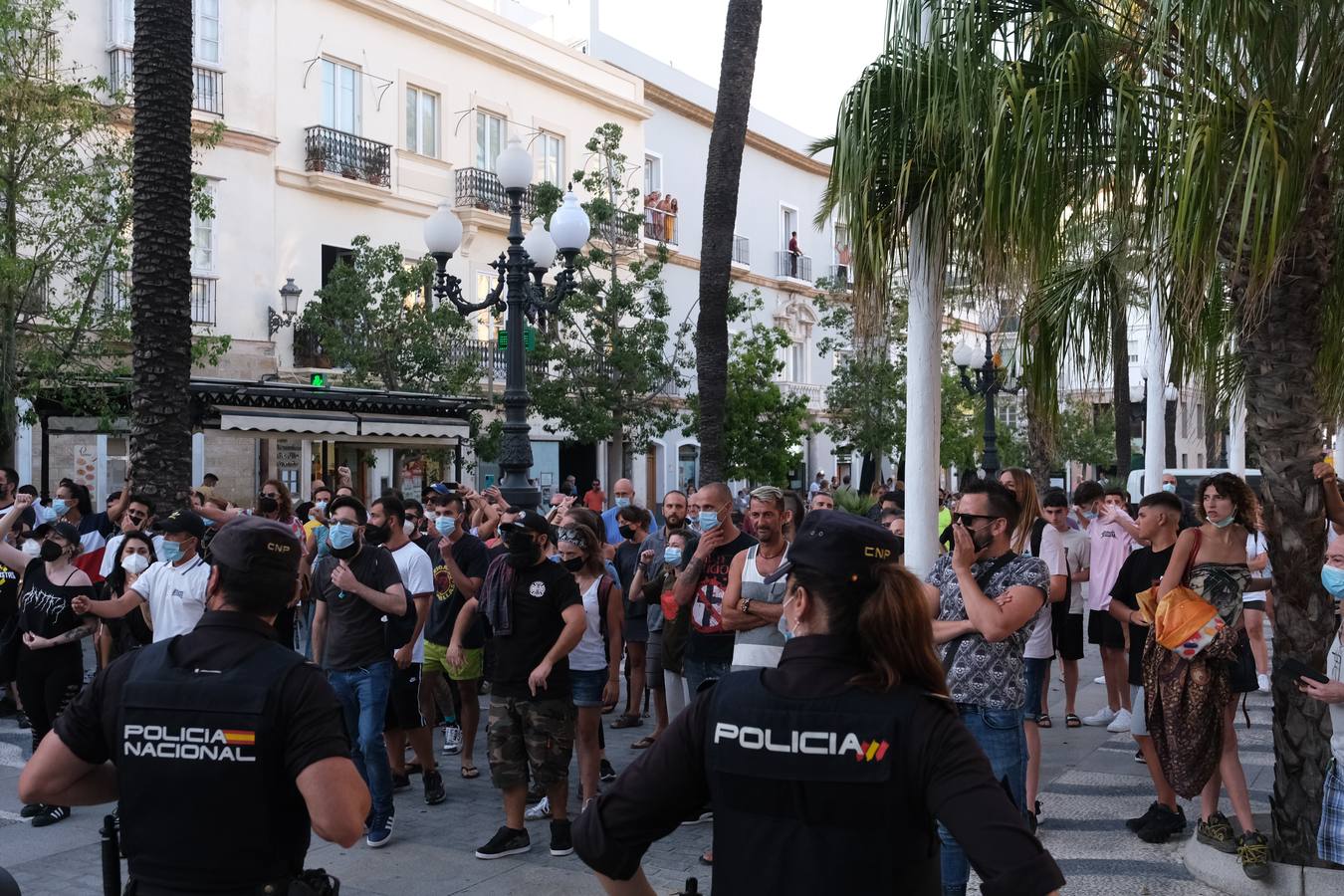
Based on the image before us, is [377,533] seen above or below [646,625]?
above

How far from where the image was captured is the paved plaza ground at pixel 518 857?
605 cm

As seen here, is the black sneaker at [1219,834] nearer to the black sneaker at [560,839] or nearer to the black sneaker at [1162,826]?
the black sneaker at [1162,826]

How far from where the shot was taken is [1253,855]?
566 centimetres

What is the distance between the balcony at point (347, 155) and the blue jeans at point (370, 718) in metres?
20.2

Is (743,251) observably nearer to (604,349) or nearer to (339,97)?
(604,349)

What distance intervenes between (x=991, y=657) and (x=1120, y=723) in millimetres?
5122

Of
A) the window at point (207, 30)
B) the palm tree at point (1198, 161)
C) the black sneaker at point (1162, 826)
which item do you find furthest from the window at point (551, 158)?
the black sneaker at point (1162, 826)

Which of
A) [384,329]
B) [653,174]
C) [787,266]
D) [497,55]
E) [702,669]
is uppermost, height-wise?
[497,55]

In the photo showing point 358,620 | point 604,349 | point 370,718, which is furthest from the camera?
point 604,349

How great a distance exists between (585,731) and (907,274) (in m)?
3.55

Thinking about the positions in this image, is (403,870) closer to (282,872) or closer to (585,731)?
(585,731)

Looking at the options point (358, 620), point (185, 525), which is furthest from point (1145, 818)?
point (185, 525)

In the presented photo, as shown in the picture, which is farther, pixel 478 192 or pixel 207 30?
pixel 478 192

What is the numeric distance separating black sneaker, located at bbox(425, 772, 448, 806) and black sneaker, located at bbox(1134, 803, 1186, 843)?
406cm
